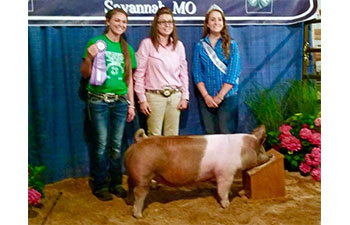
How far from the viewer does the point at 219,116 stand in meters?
2.40

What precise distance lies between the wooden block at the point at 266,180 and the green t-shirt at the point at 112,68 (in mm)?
852

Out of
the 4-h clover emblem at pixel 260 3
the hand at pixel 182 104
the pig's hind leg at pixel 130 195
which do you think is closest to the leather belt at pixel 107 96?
the hand at pixel 182 104

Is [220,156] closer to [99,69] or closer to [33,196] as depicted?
[99,69]

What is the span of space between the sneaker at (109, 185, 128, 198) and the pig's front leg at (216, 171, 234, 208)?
1.68 feet

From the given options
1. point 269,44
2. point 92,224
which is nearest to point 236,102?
point 269,44

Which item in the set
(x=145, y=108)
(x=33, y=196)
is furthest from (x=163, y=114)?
(x=33, y=196)

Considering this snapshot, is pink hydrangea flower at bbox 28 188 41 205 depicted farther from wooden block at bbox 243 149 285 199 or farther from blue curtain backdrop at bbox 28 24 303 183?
wooden block at bbox 243 149 285 199

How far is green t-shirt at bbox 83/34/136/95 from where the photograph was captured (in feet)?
7.22

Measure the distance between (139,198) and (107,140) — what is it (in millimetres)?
373

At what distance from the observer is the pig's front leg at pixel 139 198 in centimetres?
213

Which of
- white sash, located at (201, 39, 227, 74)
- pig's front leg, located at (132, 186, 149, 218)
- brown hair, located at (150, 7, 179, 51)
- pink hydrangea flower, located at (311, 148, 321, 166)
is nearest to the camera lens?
pig's front leg, located at (132, 186, 149, 218)

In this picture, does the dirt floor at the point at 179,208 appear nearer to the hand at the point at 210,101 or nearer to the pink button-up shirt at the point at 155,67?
the hand at the point at 210,101

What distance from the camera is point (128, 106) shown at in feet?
7.52

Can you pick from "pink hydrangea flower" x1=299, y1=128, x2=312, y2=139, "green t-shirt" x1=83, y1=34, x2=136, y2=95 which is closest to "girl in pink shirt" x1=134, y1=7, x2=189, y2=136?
"green t-shirt" x1=83, y1=34, x2=136, y2=95
